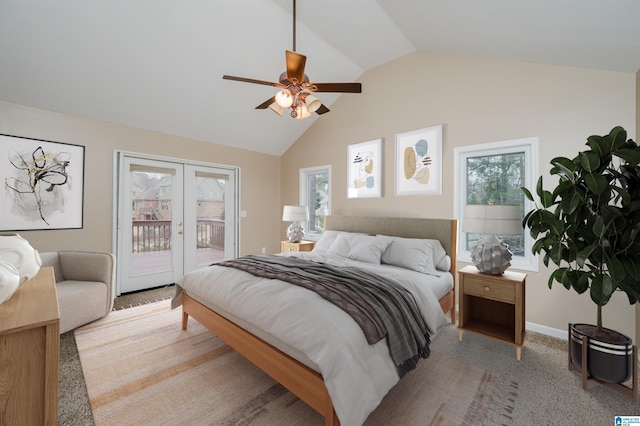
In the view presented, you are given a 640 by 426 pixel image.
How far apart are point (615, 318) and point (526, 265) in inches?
29.4

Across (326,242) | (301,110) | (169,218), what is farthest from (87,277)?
(301,110)

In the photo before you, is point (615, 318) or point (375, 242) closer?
point (615, 318)

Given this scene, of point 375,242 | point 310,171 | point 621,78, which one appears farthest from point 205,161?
point 621,78

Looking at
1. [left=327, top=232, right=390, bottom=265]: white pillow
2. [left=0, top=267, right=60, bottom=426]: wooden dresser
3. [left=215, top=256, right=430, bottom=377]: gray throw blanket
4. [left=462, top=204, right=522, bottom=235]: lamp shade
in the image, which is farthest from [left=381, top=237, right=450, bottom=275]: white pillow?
[left=0, top=267, right=60, bottom=426]: wooden dresser

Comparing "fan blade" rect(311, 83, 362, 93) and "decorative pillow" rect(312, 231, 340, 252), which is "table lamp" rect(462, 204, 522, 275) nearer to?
"fan blade" rect(311, 83, 362, 93)

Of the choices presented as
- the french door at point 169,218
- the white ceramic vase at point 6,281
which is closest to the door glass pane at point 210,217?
the french door at point 169,218

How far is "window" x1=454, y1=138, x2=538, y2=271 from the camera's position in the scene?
2.85 meters

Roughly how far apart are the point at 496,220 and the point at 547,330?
1.40 meters

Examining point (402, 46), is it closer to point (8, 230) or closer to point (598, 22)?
point (598, 22)

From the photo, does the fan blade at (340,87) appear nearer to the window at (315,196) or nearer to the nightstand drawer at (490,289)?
the nightstand drawer at (490,289)

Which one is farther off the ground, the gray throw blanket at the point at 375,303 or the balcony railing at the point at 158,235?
the balcony railing at the point at 158,235

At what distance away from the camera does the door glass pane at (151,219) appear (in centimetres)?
408

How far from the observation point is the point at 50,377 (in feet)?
3.12

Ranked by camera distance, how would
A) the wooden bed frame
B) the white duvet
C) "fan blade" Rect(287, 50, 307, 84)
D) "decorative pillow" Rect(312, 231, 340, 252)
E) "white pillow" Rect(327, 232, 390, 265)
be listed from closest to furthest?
1. the white duvet
2. the wooden bed frame
3. "fan blade" Rect(287, 50, 307, 84)
4. "white pillow" Rect(327, 232, 390, 265)
5. "decorative pillow" Rect(312, 231, 340, 252)
